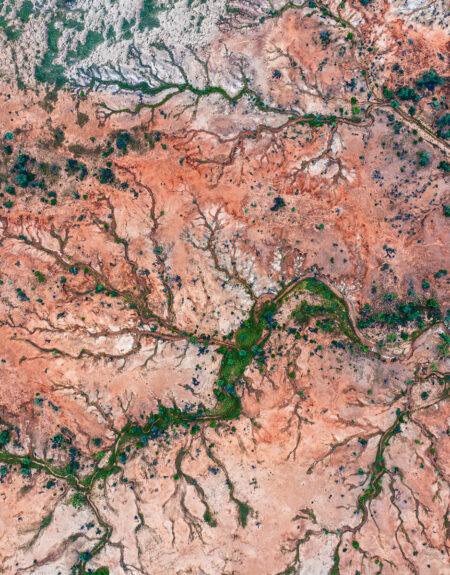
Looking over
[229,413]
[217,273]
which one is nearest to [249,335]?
[217,273]

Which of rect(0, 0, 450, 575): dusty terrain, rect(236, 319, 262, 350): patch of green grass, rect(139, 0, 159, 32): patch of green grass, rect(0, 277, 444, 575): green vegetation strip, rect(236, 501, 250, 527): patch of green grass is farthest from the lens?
rect(236, 319, 262, 350): patch of green grass

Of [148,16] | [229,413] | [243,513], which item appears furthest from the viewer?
[148,16]

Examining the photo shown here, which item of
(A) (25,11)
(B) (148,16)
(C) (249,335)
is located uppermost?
(B) (148,16)

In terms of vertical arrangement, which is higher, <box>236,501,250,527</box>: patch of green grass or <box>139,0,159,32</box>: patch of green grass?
<box>139,0,159,32</box>: patch of green grass

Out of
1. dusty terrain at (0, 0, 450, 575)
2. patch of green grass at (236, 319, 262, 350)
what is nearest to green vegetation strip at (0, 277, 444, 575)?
patch of green grass at (236, 319, 262, 350)

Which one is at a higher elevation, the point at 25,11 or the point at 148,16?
the point at 148,16

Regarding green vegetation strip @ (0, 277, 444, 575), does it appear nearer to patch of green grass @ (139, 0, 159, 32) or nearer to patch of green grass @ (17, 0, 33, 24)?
patch of green grass @ (139, 0, 159, 32)

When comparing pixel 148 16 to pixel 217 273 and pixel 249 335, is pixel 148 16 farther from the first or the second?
pixel 249 335

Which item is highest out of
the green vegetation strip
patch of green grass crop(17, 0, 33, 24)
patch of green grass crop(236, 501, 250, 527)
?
patch of green grass crop(17, 0, 33, 24)

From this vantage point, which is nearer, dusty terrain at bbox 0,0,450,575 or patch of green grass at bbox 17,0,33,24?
dusty terrain at bbox 0,0,450,575
